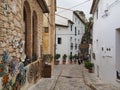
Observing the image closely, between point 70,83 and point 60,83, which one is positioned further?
point 70,83

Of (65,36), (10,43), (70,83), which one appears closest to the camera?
(10,43)

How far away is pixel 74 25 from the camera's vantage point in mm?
47938

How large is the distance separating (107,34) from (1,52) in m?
9.71

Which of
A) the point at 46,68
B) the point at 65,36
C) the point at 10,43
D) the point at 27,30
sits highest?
the point at 65,36

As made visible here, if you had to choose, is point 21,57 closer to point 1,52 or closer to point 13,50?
point 13,50

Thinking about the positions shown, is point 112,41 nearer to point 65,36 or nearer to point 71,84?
point 71,84

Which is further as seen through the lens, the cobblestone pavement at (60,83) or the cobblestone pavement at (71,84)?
the cobblestone pavement at (60,83)

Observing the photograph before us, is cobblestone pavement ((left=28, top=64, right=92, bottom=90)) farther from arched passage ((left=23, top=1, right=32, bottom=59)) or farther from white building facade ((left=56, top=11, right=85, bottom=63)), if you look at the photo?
white building facade ((left=56, top=11, right=85, bottom=63))

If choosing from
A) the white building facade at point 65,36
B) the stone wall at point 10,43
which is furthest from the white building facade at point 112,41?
the white building facade at point 65,36

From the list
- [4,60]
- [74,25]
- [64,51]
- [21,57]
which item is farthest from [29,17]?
[74,25]

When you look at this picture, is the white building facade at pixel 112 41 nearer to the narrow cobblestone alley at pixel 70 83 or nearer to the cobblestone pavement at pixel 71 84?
the cobblestone pavement at pixel 71 84

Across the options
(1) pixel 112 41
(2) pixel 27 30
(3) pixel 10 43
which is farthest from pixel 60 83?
(3) pixel 10 43

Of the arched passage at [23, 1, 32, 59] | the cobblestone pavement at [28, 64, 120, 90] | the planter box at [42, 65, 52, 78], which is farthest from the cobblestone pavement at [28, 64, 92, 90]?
the arched passage at [23, 1, 32, 59]

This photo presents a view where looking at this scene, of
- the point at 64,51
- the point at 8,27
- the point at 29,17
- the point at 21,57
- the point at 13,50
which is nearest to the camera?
the point at 8,27
